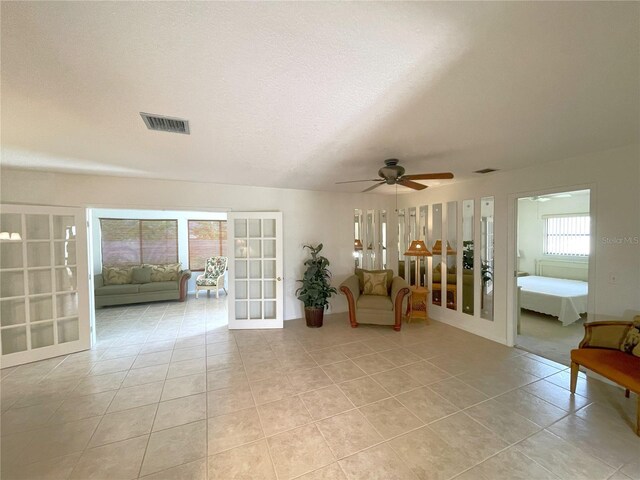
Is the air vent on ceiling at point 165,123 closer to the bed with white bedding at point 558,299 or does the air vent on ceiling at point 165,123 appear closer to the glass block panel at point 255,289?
the glass block panel at point 255,289

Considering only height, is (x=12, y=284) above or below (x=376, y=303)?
above

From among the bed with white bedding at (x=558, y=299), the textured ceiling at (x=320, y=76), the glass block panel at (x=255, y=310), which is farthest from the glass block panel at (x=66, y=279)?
the bed with white bedding at (x=558, y=299)

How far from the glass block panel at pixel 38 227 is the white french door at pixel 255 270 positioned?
2233mm

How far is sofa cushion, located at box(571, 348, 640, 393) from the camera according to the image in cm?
201

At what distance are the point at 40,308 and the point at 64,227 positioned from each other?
1078mm

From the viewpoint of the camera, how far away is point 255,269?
4.45 metres

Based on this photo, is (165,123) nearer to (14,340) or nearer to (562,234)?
(14,340)

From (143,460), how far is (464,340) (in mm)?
3885

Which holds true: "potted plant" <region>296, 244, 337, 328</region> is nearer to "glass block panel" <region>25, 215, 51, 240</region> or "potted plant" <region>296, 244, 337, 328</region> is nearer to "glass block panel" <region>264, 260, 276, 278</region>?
"glass block panel" <region>264, 260, 276, 278</region>

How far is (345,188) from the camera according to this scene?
4.67 meters

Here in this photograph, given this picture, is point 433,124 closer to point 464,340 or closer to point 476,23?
point 476,23

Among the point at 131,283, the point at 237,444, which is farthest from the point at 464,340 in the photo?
the point at 131,283

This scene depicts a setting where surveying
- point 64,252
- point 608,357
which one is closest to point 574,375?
point 608,357

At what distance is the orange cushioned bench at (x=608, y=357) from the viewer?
2041mm
